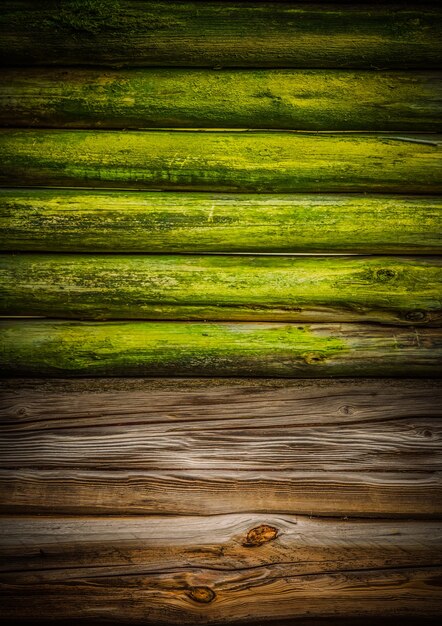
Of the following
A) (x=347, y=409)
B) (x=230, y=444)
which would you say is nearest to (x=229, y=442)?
(x=230, y=444)

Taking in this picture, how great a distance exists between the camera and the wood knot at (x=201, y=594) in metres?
1.39

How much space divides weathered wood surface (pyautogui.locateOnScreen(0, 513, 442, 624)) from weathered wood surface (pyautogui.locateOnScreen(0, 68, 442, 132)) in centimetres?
128

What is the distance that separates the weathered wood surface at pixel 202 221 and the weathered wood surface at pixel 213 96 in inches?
9.3

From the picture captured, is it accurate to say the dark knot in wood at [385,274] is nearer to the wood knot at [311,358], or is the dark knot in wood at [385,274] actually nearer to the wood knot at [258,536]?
the wood knot at [311,358]

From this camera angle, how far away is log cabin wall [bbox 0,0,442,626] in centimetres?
135

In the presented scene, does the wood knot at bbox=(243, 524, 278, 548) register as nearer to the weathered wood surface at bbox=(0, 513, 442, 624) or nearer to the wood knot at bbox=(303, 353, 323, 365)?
the weathered wood surface at bbox=(0, 513, 442, 624)

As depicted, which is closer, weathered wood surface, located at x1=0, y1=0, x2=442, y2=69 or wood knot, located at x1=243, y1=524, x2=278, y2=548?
weathered wood surface, located at x1=0, y1=0, x2=442, y2=69

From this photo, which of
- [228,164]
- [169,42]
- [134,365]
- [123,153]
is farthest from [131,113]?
[134,365]

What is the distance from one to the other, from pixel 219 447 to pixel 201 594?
0.45 m

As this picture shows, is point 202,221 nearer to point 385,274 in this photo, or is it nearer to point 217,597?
point 385,274

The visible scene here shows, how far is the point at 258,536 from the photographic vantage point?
1418 millimetres

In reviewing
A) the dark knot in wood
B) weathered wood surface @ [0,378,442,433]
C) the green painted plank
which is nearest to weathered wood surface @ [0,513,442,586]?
weathered wood surface @ [0,378,442,433]

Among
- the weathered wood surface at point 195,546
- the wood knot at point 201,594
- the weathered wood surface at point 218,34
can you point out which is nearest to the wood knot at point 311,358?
the weathered wood surface at point 195,546

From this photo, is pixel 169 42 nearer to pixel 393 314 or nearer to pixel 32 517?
pixel 393 314
